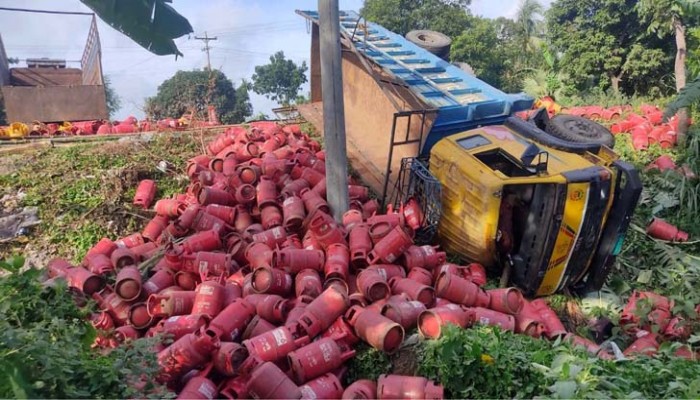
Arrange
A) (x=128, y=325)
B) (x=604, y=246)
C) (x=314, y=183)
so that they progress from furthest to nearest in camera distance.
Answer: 1. (x=314, y=183)
2. (x=604, y=246)
3. (x=128, y=325)

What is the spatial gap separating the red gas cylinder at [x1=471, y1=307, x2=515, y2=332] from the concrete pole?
2005 mm

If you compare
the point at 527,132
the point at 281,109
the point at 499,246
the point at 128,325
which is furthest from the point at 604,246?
the point at 281,109

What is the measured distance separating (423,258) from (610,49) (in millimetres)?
18412

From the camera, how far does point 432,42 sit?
30.5 feet

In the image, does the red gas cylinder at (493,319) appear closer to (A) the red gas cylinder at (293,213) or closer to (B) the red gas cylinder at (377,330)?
(B) the red gas cylinder at (377,330)

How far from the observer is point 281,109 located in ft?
33.7

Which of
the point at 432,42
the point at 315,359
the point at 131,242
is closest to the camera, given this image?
the point at 315,359

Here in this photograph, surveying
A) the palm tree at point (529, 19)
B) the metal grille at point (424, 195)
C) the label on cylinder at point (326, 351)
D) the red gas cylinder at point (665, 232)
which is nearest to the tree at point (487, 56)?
the palm tree at point (529, 19)

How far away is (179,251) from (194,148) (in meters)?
3.71

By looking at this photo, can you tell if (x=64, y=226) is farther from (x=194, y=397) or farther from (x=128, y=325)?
(x=194, y=397)

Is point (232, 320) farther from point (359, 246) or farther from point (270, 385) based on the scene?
point (359, 246)

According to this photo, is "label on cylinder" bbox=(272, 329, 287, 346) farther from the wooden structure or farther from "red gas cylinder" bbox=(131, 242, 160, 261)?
the wooden structure

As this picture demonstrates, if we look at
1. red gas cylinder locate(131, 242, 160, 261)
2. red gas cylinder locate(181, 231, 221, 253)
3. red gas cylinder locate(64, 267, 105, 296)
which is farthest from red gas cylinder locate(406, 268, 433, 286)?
red gas cylinder locate(64, 267, 105, 296)

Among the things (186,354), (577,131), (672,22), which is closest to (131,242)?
(186,354)
